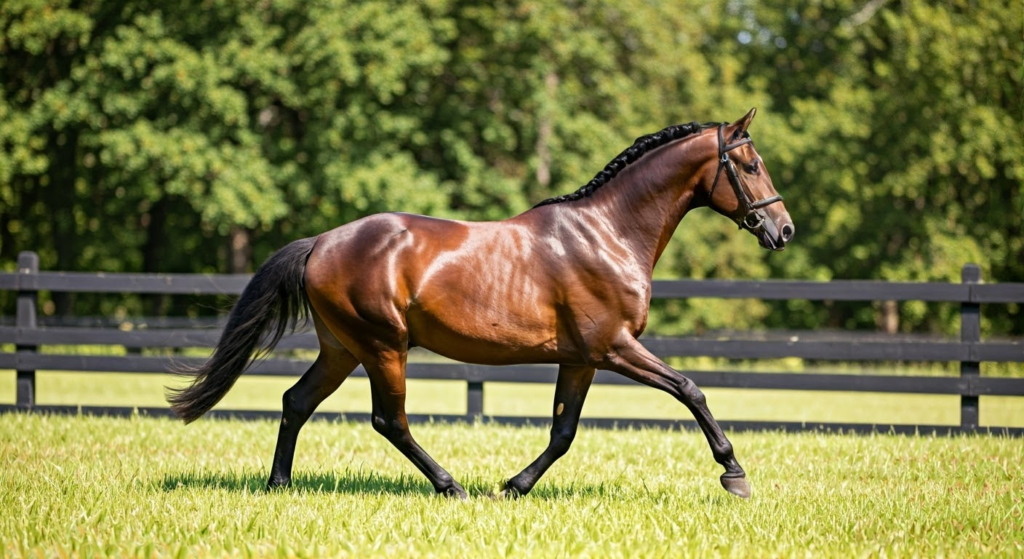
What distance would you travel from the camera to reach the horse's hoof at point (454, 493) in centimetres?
591

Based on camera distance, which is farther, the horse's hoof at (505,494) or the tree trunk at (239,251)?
the tree trunk at (239,251)

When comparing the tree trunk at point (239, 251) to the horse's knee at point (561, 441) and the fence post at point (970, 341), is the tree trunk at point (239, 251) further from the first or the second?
the horse's knee at point (561, 441)

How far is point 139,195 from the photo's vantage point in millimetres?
24484

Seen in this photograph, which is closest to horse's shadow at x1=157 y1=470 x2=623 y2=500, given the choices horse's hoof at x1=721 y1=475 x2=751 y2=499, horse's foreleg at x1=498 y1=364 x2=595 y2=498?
horse's foreleg at x1=498 y1=364 x2=595 y2=498

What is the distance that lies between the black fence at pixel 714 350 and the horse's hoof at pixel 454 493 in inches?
152

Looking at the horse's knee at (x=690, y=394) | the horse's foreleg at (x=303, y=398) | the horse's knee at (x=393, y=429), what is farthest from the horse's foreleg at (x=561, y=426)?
the horse's foreleg at (x=303, y=398)

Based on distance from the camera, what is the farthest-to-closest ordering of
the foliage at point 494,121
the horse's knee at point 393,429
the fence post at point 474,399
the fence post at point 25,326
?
the foliage at point 494,121, the fence post at point 25,326, the fence post at point 474,399, the horse's knee at point 393,429

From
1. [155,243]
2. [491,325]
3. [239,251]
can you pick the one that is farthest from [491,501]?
[155,243]

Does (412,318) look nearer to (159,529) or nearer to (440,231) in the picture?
(440,231)

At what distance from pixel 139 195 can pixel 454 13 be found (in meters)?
8.49

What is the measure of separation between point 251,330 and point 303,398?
1.70 ft

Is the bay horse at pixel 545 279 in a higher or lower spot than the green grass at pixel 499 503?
higher

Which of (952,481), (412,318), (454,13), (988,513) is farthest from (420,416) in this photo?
(454,13)

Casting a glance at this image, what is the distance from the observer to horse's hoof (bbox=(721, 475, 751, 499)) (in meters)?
5.82
